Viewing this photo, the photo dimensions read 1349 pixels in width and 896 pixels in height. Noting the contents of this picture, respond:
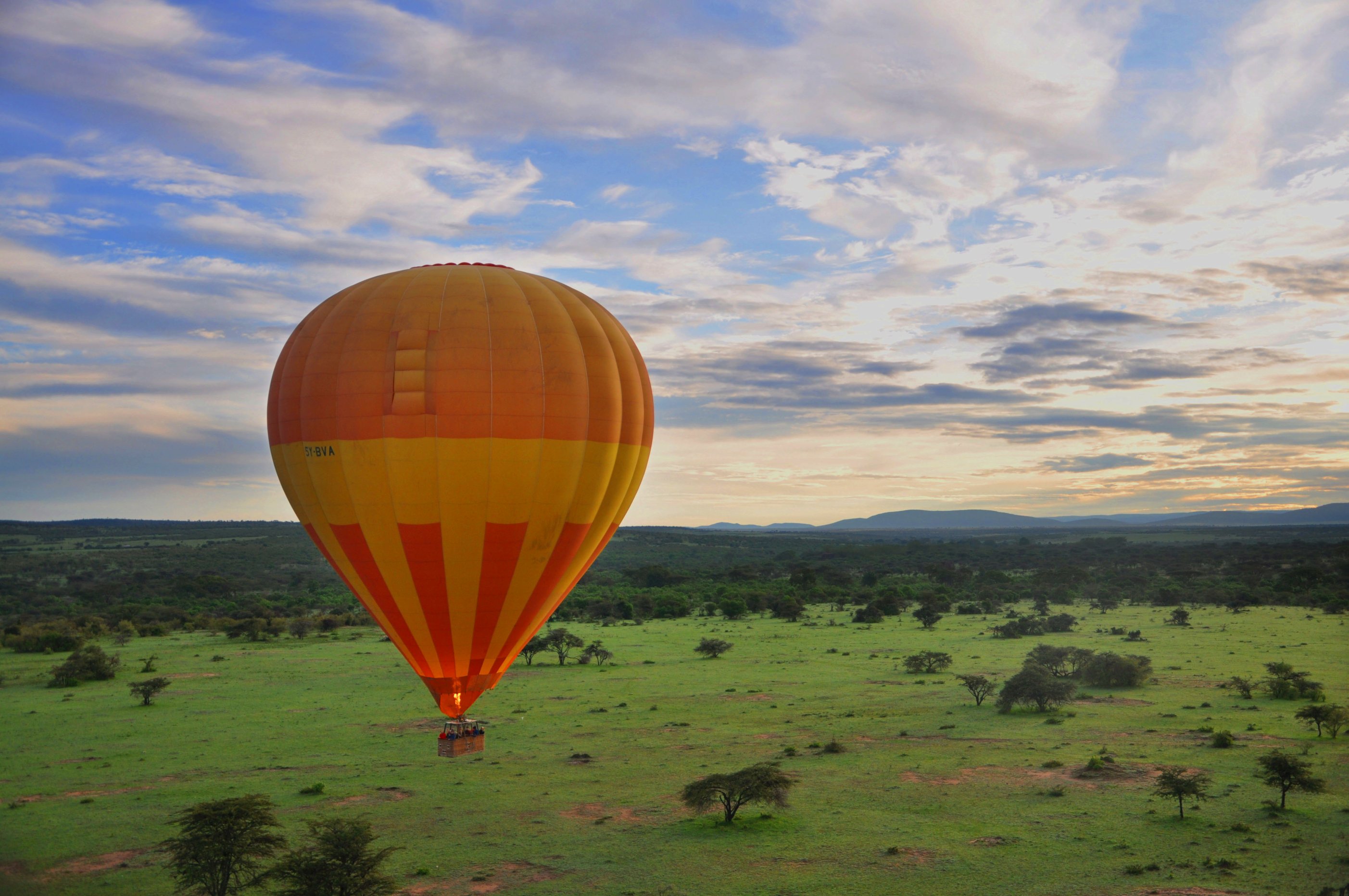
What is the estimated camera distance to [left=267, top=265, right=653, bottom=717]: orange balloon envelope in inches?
864

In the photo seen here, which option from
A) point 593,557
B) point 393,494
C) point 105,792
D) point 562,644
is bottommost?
point 105,792

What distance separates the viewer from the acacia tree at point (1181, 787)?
1175 inches

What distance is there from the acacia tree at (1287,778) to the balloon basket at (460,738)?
2536 cm

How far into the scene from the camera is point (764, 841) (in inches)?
1152

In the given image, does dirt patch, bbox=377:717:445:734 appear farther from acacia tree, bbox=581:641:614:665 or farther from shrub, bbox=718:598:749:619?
shrub, bbox=718:598:749:619

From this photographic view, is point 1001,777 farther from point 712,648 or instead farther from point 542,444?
point 712,648

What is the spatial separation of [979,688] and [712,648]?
20815 mm

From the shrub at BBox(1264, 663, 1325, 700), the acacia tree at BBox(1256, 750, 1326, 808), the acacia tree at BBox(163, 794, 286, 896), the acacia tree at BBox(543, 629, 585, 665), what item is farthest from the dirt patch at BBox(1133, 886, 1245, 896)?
the acacia tree at BBox(543, 629, 585, 665)

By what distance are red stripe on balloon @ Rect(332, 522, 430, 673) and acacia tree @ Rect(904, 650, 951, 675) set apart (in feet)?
132

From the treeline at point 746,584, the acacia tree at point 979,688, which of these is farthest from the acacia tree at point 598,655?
the treeline at point 746,584

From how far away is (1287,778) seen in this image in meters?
30.3

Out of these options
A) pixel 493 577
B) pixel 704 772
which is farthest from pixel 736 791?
pixel 493 577

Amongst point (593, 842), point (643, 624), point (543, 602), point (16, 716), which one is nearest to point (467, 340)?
point (543, 602)

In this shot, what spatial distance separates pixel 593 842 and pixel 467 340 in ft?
54.5
